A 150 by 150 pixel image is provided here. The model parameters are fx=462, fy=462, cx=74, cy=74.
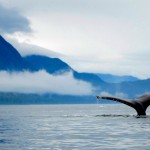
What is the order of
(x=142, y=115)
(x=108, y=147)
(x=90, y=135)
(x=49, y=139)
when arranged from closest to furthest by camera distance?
1. (x=108, y=147)
2. (x=49, y=139)
3. (x=90, y=135)
4. (x=142, y=115)

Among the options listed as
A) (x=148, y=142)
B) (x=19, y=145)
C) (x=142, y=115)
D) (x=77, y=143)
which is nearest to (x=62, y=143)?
(x=77, y=143)

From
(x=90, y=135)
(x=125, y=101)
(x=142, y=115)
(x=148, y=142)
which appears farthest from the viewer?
(x=142, y=115)

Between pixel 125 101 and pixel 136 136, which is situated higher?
pixel 125 101

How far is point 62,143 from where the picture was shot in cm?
2478

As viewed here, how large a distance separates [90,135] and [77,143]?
499cm

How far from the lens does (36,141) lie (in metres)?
25.9

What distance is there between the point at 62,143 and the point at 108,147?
302 centimetres

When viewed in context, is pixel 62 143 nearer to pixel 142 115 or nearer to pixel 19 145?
pixel 19 145

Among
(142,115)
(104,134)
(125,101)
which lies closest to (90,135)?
(104,134)

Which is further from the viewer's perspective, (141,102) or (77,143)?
(141,102)

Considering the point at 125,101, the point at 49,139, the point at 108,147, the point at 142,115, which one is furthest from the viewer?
the point at 142,115

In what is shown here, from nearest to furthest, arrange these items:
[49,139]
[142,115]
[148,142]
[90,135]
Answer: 1. [148,142]
2. [49,139]
3. [90,135]
4. [142,115]

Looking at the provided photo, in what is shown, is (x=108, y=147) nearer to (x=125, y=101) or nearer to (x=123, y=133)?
(x=123, y=133)

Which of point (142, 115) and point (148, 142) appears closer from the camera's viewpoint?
point (148, 142)
